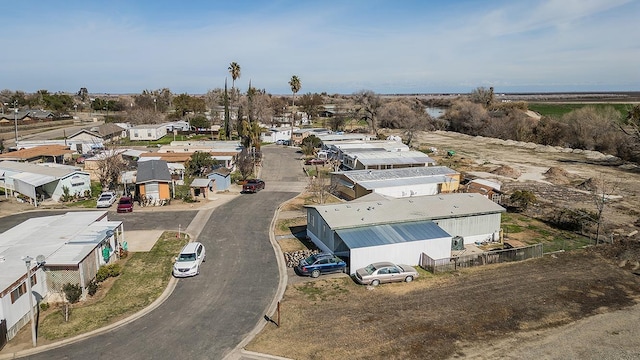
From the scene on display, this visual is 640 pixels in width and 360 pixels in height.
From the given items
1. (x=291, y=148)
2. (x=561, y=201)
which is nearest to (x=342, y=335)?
(x=561, y=201)

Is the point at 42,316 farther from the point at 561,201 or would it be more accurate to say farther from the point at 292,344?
the point at 561,201

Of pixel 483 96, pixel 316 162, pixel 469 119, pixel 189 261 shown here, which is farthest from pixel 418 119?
pixel 189 261

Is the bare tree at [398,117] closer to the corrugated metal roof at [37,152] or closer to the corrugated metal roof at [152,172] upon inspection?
the corrugated metal roof at [37,152]

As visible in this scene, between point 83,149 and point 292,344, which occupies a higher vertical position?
point 83,149

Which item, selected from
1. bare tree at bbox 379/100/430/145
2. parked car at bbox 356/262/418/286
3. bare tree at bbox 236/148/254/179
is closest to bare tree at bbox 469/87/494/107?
bare tree at bbox 379/100/430/145

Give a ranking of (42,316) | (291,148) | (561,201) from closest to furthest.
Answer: (42,316) < (561,201) < (291,148)

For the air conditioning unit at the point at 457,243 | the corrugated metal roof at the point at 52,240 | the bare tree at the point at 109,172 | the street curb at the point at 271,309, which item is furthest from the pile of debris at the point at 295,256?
the bare tree at the point at 109,172

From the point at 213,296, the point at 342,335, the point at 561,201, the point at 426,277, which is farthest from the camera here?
the point at 561,201

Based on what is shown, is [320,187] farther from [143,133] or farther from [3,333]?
[143,133]
